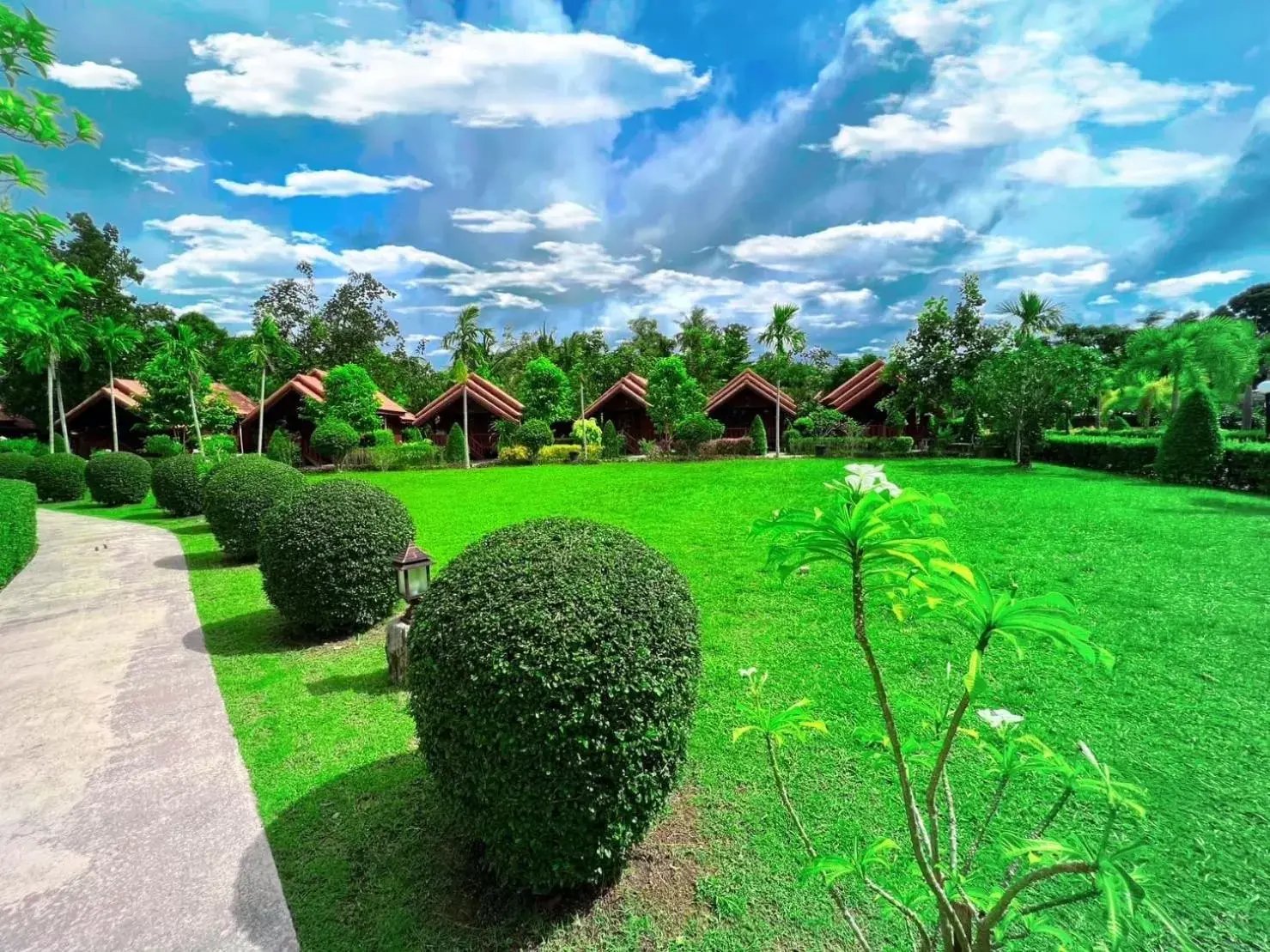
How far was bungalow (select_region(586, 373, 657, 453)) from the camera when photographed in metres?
37.5

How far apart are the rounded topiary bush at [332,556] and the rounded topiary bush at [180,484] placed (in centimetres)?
1245

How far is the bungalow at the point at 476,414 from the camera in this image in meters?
36.4

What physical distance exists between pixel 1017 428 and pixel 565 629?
20645 mm

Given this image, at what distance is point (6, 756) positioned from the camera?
4668mm

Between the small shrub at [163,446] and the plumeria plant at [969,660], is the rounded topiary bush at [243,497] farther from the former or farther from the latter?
the small shrub at [163,446]

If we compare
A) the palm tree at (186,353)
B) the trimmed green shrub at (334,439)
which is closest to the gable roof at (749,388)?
the trimmed green shrub at (334,439)

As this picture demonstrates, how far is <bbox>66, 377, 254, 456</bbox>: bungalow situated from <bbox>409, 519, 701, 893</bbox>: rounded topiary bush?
39.7 m

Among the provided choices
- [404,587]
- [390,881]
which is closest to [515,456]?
[404,587]

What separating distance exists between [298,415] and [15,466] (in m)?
14.7

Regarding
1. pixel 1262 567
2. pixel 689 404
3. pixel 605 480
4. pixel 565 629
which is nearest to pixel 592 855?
pixel 565 629

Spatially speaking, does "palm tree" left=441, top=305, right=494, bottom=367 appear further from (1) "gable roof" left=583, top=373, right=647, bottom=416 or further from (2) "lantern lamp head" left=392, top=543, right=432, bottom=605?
(2) "lantern lamp head" left=392, top=543, right=432, bottom=605

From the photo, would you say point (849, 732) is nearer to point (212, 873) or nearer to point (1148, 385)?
point (212, 873)

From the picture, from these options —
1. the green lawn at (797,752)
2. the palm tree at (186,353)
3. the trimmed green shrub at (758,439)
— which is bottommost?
the green lawn at (797,752)

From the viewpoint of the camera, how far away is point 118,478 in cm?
2014
